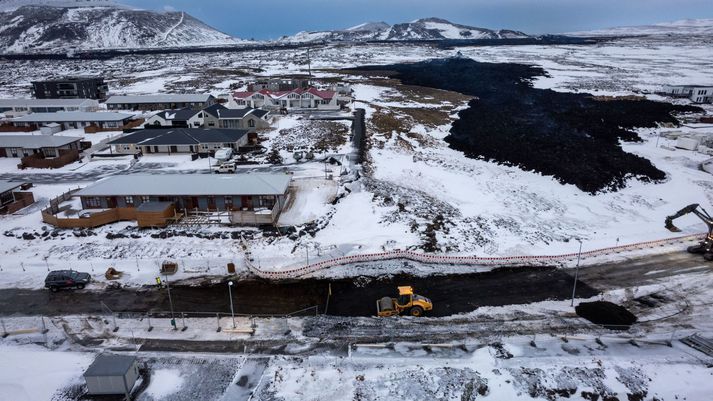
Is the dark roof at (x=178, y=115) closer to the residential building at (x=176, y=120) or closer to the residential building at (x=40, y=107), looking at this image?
the residential building at (x=176, y=120)

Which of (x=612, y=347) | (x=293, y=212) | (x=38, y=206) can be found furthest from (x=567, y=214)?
(x=38, y=206)

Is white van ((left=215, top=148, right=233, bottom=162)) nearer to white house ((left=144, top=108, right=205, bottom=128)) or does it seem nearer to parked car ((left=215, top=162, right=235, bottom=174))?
parked car ((left=215, top=162, right=235, bottom=174))

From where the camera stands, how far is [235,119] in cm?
6894

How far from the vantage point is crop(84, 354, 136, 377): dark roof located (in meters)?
19.7

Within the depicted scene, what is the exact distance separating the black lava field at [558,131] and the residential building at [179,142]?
32440mm

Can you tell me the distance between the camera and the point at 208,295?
28250 millimetres

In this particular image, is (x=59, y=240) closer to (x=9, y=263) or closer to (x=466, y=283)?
(x=9, y=263)

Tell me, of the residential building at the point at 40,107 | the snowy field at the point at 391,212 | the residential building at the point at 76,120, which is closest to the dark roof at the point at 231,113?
the snowy field at the point at 391,212

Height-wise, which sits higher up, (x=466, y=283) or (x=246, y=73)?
(x=246, y=73)

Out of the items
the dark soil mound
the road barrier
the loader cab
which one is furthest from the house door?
the dark soil mound

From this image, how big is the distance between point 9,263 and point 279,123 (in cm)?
4739

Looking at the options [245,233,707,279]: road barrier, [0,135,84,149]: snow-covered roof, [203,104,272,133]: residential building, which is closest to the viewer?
[245,233,707,279]: road barrier

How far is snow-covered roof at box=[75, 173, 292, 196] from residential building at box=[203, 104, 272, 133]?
27.7m

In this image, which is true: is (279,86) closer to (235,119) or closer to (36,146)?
(235,119)
